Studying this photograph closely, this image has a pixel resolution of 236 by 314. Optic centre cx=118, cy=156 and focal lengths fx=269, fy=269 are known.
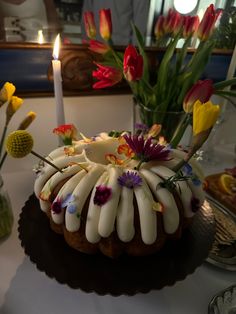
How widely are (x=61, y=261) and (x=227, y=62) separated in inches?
28.3

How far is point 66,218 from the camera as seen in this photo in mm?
336

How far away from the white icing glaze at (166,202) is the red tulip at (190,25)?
347mm

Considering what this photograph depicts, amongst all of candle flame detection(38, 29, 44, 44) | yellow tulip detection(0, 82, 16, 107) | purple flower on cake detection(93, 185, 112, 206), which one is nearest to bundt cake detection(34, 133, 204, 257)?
purple flower on cake detection(93, 185, 112, 206)

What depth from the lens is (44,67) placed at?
24.1 inches

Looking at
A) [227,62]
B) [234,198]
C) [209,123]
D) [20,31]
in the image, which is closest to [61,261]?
[209,123]

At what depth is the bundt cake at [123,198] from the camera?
32 centimetres

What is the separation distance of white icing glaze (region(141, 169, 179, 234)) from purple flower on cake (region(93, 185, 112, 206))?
0.19 ft

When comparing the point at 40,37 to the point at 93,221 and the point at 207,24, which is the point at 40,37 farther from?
the point at 93,221

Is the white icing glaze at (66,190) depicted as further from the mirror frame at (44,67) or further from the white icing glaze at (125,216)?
the mirror frame at (44,67)

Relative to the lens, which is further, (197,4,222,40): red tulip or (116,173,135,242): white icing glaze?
(197,4,222,40): red tulip

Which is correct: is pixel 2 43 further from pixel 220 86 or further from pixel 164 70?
pixel 220 86

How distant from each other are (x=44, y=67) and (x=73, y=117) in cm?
14

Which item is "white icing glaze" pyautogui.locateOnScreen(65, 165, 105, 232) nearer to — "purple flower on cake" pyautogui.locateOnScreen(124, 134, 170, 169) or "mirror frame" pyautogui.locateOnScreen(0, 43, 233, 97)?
"purple flower on cake" pyautogui.locateOnScreen(124, 134, 170, 169)

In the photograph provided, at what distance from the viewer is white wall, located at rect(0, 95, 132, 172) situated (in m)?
0.66
